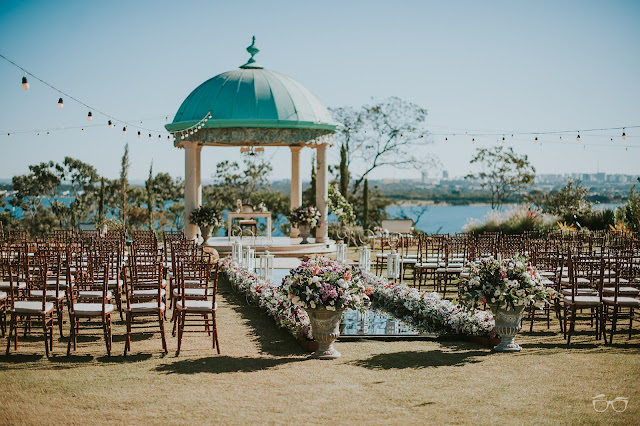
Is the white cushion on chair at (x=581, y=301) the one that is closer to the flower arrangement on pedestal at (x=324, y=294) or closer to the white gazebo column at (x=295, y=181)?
the flower arrangement on pedestal at (x=324, y=294)

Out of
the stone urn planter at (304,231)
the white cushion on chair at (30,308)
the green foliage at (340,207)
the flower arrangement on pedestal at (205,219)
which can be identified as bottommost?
the white cushion on chair at (30,308)

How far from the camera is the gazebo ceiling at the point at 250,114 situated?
2050 centimetres

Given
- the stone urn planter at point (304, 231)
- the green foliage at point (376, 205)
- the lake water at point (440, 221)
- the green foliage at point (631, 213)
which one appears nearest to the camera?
the green foliage at point (631, 213)

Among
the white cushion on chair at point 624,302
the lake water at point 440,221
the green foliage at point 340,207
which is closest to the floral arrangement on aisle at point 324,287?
the white cushion on chair at point 624,302

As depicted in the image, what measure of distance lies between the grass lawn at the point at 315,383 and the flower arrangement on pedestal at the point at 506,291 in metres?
0.35

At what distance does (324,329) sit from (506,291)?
7.45 feet

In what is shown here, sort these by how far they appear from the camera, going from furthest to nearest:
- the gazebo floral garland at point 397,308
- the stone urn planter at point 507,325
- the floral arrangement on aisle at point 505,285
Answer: the gazebo floral garland at point 397,308, the stone urn planter at point 507,325, the floral arrangement on aisle at point 505,285

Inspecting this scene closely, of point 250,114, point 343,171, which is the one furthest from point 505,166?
point 250,114

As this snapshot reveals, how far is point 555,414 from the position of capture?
6.31 metres

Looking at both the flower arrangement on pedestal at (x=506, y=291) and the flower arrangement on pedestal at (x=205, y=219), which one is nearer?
the flower arrangement on pedestal at (x=506, y=291)

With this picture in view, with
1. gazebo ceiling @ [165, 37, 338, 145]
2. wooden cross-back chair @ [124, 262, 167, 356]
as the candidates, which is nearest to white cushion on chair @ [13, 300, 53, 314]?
wooden cross-back chair @ [124, 262, 167, 356]

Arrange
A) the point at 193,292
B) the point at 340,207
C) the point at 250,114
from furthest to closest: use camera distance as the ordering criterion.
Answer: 1. the point at 340,207
2. the point at 250,114
3. the point at 193,292

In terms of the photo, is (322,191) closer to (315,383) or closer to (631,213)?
(631,213)

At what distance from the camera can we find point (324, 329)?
8.55 metres
